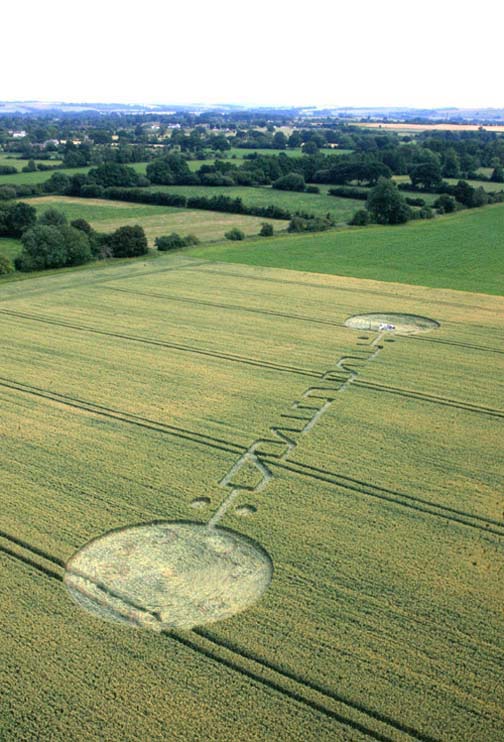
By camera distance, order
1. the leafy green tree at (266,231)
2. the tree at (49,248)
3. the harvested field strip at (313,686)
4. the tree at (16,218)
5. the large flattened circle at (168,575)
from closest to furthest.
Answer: the harvested field strip at (313,686)
the large flattened circle at (168,575)
the tree at (49,248)
the tree at (16,218)
the leafy green tree at (266,231)

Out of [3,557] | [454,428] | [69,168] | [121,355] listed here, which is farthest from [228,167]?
[3,557]

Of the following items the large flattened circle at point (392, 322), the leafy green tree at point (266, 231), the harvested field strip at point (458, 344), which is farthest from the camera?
the leafy green tree at point (266, 231)

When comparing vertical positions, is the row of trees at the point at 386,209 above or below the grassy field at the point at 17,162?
below

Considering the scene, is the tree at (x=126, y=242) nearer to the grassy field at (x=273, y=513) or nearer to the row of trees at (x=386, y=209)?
the grassy field at (x=273, y=513)

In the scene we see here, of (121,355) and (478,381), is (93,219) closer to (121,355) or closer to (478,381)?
(121,355)

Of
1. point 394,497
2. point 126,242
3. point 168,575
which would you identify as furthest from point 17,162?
point 168,575

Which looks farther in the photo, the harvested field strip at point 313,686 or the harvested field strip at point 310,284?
the harvested field strip at point 310,284

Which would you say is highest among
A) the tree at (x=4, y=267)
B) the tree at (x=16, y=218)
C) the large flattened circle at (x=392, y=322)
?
the tree at (x=16, y=218)

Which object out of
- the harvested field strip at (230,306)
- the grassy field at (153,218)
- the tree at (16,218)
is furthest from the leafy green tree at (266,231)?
the harvested field strip at (230,306)
